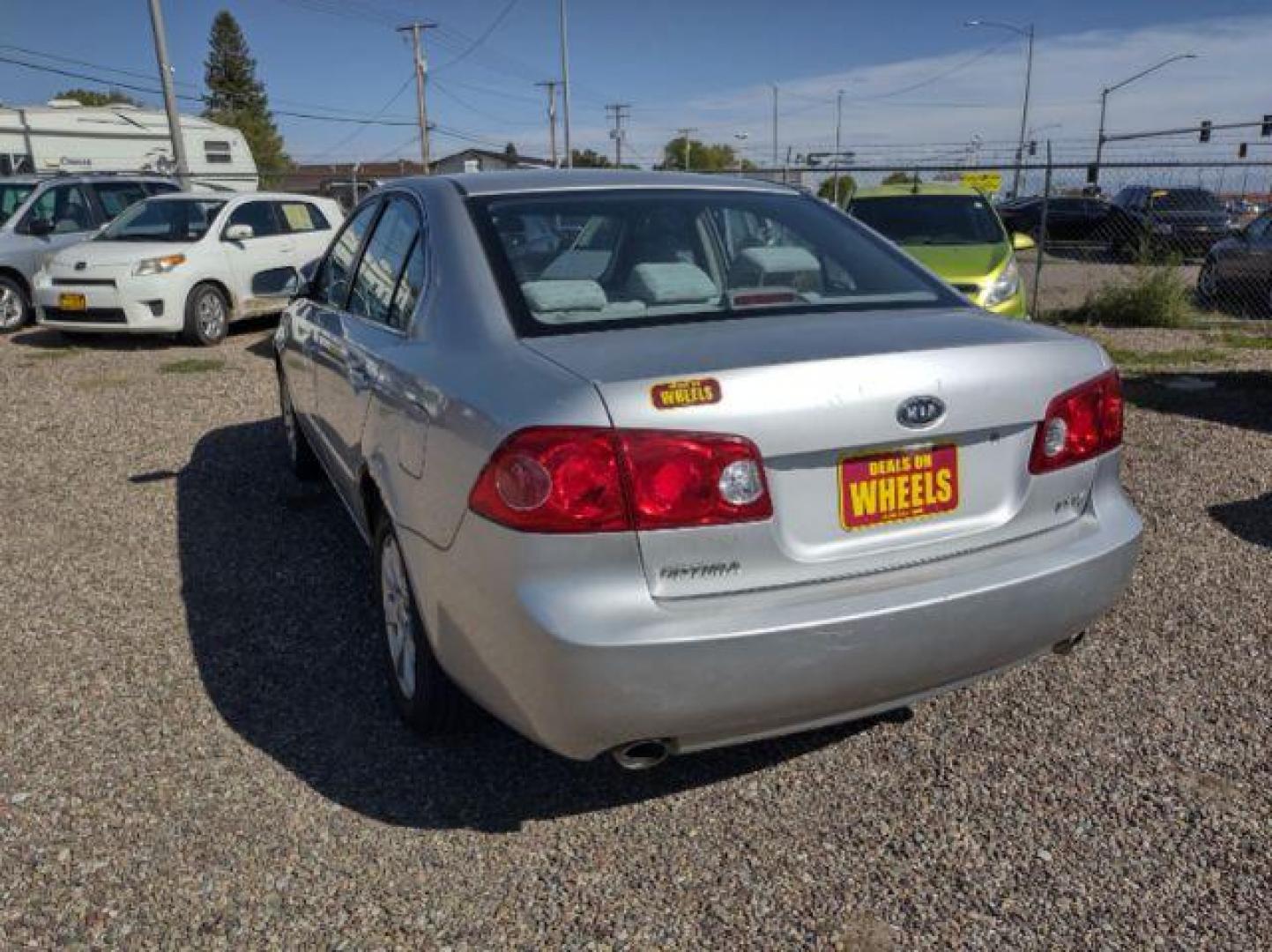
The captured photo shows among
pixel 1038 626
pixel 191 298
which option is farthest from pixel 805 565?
pixel 191 298

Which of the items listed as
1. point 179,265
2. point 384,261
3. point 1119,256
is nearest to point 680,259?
point 384,261

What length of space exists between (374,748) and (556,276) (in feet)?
4.85

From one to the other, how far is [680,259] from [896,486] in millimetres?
1199

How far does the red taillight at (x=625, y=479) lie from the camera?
6.97 ft

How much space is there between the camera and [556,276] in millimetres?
2889

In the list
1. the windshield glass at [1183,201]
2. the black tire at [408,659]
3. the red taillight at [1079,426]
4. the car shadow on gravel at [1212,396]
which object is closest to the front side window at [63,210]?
the black tire at [408,659]

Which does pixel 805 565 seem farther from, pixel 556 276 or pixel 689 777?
pixel 556 276

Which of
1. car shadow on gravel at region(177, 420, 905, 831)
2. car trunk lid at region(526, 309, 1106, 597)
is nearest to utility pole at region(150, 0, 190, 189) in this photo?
car shadow on gravel at region(177, 420, 905, 831)

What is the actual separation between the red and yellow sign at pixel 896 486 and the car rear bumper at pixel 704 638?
5.3 inches

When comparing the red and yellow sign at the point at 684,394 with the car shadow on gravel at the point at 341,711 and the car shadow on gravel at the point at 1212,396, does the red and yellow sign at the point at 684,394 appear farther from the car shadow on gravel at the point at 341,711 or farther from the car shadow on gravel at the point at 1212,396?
the car shadow on gravel at the point at 1212,396

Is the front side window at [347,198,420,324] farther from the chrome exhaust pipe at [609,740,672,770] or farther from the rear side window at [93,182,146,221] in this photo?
the rear side window at [93,182,146,221]

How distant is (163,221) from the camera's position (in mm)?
11227

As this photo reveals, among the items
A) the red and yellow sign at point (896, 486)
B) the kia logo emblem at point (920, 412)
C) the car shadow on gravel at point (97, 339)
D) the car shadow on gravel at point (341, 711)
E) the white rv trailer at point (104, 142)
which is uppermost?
the white rv trailer at point (104, 142)

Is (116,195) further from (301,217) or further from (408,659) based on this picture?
(408,659)
